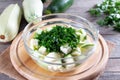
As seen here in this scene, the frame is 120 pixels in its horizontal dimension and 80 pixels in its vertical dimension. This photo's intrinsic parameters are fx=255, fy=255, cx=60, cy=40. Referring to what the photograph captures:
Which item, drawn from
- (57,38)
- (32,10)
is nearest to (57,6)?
(32,10)

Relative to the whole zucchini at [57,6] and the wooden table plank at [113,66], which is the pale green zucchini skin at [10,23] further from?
the wooden table plank at [113,66]

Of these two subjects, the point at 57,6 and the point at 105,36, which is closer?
the point at 105,36

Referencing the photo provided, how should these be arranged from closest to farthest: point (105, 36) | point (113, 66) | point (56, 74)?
point (56, 74)
point (113, 66)
point (105, 36)

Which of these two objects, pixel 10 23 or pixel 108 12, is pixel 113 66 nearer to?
pixel 108 12

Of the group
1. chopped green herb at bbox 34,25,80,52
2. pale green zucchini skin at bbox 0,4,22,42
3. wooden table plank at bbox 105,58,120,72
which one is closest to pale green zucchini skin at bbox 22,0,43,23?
pale green zucchini skin at bbox 0,4,22,42

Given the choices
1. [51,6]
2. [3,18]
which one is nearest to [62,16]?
[51,6]

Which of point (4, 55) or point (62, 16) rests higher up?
point (62, 16)

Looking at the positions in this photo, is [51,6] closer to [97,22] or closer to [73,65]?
[97,22]
